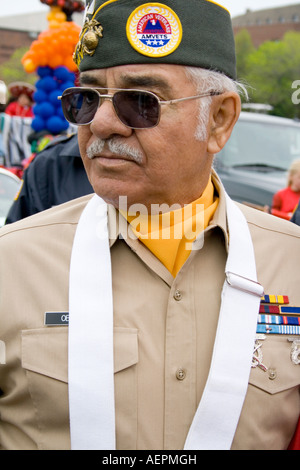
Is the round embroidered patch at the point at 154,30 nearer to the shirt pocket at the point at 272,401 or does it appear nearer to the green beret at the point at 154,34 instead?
the green beret at the point at 154,34

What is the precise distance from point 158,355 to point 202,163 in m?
0.73

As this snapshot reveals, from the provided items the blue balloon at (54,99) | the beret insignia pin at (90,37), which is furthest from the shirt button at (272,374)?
the blue balloon at (54,99)

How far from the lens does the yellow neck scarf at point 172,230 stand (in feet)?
7.20

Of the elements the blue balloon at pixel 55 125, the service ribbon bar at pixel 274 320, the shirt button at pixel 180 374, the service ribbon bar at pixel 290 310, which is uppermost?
the blue balloon at pixel 55 125

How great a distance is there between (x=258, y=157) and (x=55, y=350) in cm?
616

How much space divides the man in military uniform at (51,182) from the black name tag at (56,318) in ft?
5.10

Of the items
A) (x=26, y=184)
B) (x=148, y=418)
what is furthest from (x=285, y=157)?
(x=148, y=418)

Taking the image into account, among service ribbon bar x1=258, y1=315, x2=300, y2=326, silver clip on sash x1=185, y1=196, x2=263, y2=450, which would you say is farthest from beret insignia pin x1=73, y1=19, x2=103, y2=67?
service ribbon bar x1=258, y1=315, x2=300, y2=326

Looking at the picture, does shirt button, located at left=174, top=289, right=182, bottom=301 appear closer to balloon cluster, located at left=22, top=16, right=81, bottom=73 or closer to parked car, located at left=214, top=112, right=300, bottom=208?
→ balloon cluster, located at left=22, top=16, right=81, bottom=73

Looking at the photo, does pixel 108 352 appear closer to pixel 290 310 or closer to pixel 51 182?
pixel 290 310

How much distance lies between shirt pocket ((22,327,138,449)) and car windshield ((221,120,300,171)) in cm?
578

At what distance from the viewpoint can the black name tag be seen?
6.62ft

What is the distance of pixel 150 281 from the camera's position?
211cm

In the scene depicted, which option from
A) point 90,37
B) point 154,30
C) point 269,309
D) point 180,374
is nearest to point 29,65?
point 90,37
